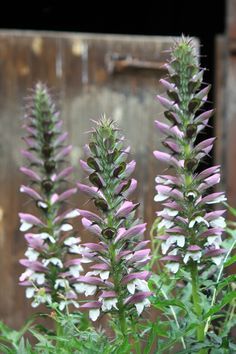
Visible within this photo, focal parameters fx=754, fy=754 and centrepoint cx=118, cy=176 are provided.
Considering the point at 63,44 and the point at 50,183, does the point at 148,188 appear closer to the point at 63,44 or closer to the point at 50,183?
the point at 63,44

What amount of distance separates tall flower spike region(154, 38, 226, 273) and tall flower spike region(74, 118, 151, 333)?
76 millimetres

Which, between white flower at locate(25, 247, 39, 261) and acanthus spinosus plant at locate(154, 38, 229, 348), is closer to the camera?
acanthus spinosus plant at locate(154, 38, 229, 348)

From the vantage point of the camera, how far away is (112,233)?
1110mm

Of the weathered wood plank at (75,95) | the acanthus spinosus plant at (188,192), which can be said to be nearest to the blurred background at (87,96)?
the weathered wood plank at (75,95)

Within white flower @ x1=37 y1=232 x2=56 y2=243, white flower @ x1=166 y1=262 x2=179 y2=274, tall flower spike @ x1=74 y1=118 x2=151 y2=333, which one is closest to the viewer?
tall flower spike @ x1=74 y1=118 x2=151 y2=333

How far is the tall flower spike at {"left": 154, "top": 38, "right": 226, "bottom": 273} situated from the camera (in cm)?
119

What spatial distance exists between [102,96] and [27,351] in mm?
2295

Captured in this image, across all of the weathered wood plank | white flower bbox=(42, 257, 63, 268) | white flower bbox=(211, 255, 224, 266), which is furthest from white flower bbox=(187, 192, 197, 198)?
the weathered wood plank

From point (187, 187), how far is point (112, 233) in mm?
169

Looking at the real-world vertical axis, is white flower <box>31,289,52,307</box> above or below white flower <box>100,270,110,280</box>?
below

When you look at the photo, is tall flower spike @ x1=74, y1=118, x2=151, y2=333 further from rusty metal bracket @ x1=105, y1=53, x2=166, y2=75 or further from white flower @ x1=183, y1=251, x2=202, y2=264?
rusty metal bracket @ x1=105, y1=53, x2=166, y2=75

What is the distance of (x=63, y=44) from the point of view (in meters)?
3.35

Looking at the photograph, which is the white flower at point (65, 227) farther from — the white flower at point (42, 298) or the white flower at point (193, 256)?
the white flower at point (193, 256)

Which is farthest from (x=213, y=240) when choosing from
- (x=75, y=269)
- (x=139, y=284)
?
(x=75, y=269)
